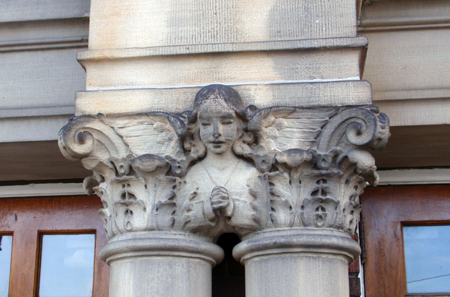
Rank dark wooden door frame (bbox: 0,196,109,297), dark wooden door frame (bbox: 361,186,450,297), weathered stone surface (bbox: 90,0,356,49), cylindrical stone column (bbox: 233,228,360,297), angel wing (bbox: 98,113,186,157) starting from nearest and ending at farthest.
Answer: cylindrical stone column (bbox: 233,228,360,297)
angel wing (bbox: 98,113,186,157)
weathered stone surface (bbox: 90,0,356,49)
dark wooden door frame (bbox: 361,186,450,297)
dark wooden door frame (bbox: 0,196,109,297)

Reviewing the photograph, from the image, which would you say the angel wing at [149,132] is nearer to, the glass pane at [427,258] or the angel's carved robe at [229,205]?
the angel's carved robe at [229,205]

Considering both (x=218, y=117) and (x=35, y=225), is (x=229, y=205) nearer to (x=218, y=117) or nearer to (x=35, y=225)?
(x=218, y=117)

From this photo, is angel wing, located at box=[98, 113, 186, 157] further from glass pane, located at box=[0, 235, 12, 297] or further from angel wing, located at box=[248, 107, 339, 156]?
glass pane, located at box=[0, 235, 12, 297]

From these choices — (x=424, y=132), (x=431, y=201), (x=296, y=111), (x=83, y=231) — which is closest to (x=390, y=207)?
(x=431, y=201)

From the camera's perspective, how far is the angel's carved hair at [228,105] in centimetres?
288

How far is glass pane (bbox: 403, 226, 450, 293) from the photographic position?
3701 mm

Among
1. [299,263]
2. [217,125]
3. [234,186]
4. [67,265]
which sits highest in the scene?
[217,125]

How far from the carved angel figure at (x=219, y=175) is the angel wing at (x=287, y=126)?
80mm

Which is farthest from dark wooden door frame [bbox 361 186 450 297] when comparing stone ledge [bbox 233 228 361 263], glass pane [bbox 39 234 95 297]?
glass pane [bbox 39 234 95 297]

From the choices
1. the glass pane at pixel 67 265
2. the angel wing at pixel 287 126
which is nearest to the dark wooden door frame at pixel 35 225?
the glass pane at pixel 67 265

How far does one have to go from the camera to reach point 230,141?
9.48 feet

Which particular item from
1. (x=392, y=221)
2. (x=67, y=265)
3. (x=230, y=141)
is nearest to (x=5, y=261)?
(x=67, y=265)

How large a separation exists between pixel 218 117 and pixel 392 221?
160 centimetres

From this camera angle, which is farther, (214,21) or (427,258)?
(427,258)
